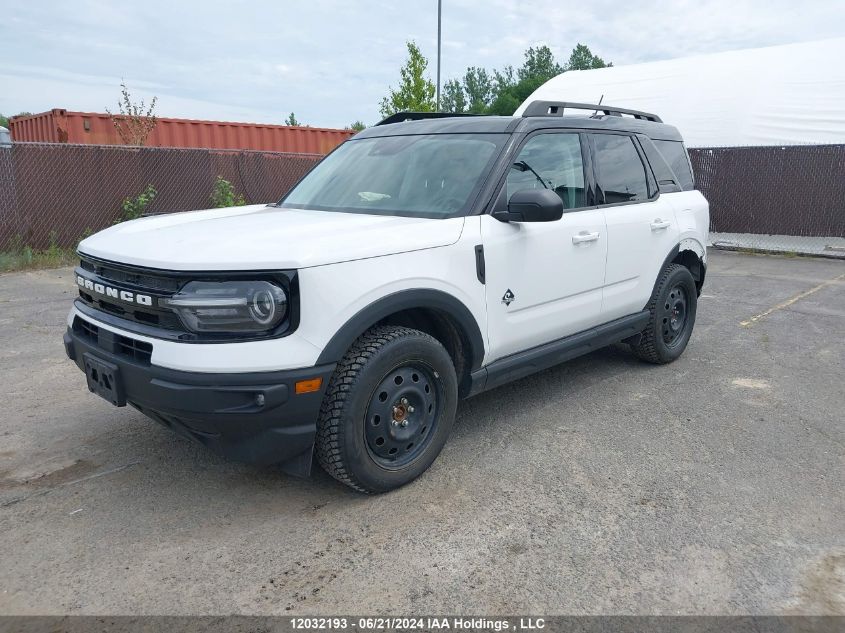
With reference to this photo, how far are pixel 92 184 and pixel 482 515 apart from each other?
1089 centimetres

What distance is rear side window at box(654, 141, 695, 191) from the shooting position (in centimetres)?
525

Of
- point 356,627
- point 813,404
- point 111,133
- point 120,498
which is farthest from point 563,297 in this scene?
point 111,133

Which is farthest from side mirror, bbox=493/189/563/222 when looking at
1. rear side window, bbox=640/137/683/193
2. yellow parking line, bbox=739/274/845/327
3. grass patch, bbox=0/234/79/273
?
grass patch, bbox=0/234/79/273

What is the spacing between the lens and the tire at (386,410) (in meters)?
2.91

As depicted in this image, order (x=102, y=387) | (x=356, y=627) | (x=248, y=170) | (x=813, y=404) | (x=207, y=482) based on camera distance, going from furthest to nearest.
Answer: (x=248, y=170) < (x=813, y=404) < (x=207, y=482) < (x=102, y=387) < (x=356, y=627)

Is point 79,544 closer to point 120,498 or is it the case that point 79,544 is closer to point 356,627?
point 120,498

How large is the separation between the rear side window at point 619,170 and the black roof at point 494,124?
0.33ft

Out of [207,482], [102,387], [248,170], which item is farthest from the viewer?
[248,170]

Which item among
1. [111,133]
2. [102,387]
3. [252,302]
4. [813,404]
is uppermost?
[111,133]

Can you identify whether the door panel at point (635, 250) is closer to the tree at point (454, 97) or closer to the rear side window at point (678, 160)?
the rear side window at point (678, 160)

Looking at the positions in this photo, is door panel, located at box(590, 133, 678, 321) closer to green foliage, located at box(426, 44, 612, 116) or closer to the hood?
the hood

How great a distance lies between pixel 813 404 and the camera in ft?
14.9

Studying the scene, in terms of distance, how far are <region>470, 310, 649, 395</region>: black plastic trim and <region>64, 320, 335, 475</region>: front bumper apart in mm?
1073

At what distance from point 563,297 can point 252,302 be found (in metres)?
2.05
